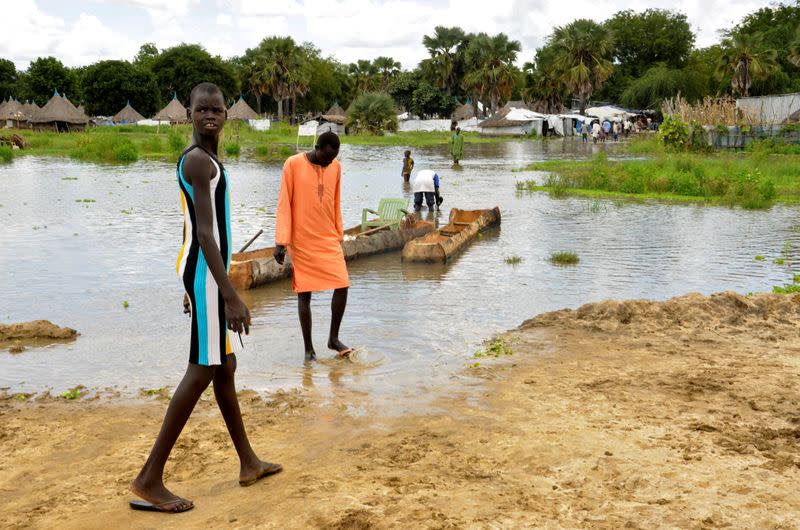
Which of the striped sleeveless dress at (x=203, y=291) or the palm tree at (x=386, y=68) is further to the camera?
the palm tree at (x=386, y=68)

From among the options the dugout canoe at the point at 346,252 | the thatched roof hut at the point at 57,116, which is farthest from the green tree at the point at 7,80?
the dugout canoe at the point at 346,252

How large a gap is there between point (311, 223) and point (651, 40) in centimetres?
8626

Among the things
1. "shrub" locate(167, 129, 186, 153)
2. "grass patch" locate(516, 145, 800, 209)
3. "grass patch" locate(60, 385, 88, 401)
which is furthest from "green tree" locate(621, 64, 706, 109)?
"grass patch" locate(60, 385, 88, 401)

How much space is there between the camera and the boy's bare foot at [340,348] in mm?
7227

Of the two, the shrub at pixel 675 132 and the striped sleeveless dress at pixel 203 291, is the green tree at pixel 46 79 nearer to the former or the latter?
the shrub at pixel 675 132

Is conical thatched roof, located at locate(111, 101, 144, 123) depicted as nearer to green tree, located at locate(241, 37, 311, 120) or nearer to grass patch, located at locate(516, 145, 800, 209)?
green tree, located at locate(241, 37, 311, 120)

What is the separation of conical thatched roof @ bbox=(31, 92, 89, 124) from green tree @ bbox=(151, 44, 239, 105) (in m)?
18.8

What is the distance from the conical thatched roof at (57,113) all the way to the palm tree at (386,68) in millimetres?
40478

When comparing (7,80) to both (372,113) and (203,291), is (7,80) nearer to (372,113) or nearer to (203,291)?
(372,113)

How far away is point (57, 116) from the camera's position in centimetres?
6378

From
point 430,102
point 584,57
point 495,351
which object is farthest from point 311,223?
point 430,102

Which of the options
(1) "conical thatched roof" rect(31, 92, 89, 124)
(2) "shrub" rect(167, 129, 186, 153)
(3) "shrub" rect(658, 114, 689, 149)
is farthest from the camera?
(1) "conical thatched roof" rect(31, 92, 89, 124)

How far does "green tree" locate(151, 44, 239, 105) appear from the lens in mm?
84312

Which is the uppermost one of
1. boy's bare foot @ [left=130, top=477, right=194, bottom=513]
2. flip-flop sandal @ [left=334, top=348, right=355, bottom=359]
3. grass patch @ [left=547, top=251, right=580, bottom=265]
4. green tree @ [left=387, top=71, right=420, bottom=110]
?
green tree @ [left=387, top=71, right=420, bottom=110]
